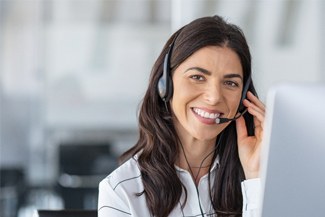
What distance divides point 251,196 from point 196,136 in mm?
198

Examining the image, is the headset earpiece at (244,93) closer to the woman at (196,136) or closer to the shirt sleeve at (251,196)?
the woman at (196,136)

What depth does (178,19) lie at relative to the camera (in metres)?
4.91

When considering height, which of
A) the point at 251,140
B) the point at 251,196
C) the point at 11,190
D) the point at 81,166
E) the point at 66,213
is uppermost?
the point at 251,140

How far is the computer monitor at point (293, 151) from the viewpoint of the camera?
959mm

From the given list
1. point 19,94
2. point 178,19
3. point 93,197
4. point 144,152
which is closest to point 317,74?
point 178,19

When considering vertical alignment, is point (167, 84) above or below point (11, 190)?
above

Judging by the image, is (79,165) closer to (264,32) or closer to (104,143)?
(104,143)

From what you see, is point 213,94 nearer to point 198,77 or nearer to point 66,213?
point 198,77

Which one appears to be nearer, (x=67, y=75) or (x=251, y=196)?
(x=251, y=196)

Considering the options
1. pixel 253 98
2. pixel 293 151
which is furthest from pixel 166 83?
pixel 293 151

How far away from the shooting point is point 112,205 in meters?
1.65

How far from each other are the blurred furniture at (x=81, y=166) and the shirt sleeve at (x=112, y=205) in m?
4.22

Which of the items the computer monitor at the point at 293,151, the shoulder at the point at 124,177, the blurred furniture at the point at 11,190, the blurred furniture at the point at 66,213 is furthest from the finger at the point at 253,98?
the blurred furniture at the point at 11,190

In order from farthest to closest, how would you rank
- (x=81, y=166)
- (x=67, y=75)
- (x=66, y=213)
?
(x=67, y=75) < (x=81, y=166) < (x=66, y=213)
